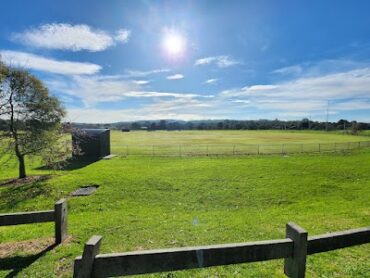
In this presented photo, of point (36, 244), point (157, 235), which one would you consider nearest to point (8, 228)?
point (36, 244)

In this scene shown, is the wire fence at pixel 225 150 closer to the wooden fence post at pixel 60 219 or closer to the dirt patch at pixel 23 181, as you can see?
the dirt patch at pixel 23 181

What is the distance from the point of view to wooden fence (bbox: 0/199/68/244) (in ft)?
17.2

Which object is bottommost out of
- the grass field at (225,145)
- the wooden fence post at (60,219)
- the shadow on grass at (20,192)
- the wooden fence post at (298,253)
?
the shadow on grass at (20,192)

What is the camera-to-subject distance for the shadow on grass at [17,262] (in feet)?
16.4

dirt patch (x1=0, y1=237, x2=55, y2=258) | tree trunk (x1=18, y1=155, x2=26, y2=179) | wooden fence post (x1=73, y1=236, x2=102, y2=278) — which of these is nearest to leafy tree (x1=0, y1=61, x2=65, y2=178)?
tree trunk (x1=18, y1=155, x2=26, y2=179)

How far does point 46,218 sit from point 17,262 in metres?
0.88

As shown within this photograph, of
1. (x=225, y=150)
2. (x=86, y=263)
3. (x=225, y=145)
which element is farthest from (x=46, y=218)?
(x=225, y=145)

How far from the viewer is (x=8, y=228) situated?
8586mm

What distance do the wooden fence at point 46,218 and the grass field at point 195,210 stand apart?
33cm

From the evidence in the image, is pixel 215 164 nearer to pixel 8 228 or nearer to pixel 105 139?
pixel 105 139

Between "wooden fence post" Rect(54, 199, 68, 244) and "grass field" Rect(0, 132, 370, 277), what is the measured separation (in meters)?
0.23

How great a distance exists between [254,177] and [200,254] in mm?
13777

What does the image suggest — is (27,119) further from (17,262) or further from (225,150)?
(225,150)

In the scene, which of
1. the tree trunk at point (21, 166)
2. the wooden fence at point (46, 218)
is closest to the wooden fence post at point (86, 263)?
the wooden fence at point (46, 218)
